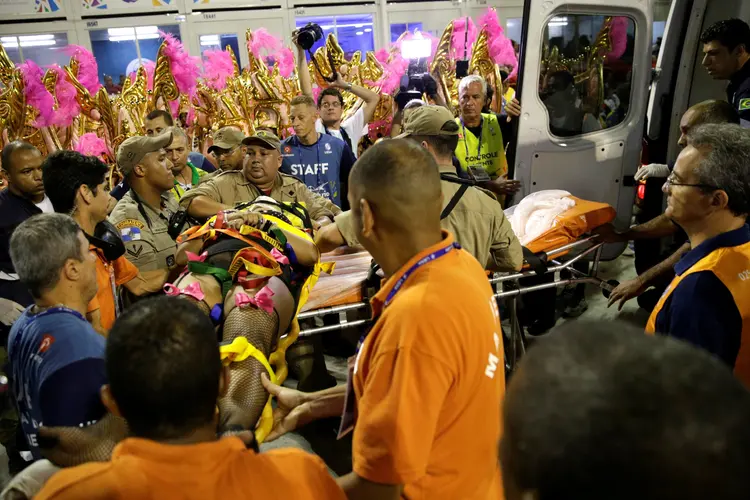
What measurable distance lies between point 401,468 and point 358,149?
18.5ft

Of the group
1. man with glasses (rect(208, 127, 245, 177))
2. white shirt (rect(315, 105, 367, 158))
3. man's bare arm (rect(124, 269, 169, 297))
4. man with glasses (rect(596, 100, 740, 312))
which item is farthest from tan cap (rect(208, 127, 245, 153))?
man with glasses (rect(596, 100, 740, 312))

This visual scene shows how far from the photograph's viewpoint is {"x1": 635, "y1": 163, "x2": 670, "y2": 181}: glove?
14.0 ft

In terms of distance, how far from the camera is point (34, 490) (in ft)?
3.98

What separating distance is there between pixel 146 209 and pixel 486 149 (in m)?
2.74

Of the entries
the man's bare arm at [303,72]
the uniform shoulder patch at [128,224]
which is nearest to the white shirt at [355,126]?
the man's bare arm at [303,72]

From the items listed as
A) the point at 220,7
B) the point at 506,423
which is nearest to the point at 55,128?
the point at 220,7

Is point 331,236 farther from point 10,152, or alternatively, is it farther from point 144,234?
point 10,152

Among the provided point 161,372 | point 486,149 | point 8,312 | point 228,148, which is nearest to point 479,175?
point 486,149

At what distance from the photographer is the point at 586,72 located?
15.0 ft

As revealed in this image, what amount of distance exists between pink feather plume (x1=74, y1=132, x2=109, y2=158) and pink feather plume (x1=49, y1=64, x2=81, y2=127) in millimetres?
213

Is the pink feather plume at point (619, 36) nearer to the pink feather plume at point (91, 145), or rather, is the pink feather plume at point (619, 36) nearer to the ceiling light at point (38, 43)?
the pink feather plume at point (91, 145)

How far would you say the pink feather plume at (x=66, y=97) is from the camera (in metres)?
5.89

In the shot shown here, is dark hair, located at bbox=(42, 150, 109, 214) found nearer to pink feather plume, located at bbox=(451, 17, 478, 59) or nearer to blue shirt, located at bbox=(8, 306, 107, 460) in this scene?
blue shirt, located at bbox=(8, 306, 107, 460)

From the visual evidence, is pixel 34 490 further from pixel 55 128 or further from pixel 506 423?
pixel 55 128
